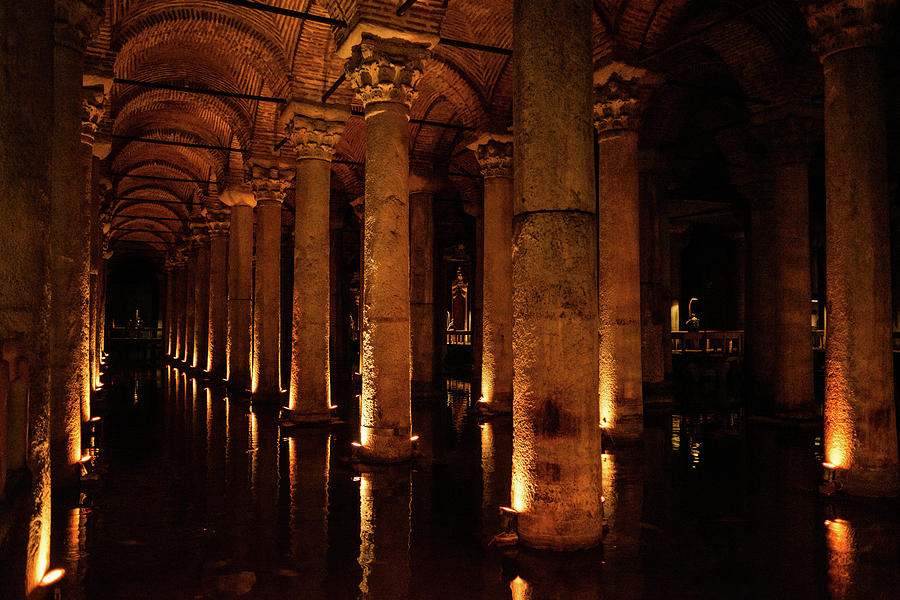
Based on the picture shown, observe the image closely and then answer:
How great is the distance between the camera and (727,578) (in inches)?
176

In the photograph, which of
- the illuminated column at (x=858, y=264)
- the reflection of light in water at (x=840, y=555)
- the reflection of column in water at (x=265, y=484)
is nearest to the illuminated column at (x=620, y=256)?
the illuminated column at (x=858, y=264)

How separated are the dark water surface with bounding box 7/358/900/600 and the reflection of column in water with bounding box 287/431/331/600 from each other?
0.02 m

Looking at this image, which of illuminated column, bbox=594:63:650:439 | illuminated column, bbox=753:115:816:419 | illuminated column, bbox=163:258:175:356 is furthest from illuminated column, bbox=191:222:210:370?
illuminated column, bbox=753:115:816:419

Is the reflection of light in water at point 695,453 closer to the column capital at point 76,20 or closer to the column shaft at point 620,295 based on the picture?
the column shaft at point 620,295

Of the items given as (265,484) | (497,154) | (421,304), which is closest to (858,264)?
(265,484)

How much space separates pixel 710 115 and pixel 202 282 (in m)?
16.6

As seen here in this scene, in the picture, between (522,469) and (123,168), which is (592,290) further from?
(123,168)

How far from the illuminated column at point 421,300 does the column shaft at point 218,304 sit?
648cm

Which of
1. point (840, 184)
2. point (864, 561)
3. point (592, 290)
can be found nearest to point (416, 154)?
point (840, 184)

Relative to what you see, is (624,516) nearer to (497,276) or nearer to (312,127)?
(497,276)

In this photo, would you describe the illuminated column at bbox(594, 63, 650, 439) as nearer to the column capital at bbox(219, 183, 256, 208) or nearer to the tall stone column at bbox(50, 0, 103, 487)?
the tall stone column at bbox(50, 0, 103, 487)

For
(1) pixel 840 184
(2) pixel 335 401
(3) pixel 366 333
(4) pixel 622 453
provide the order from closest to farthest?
(1) pixel 840 184 → (3) pixel 366 333 → (4) pixel 622 453 → (2) pixel 335 401

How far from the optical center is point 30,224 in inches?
144

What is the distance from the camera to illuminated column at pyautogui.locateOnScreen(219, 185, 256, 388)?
52.9 feet
